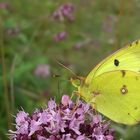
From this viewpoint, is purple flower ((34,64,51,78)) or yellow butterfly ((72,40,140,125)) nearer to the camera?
yellow butterfly ((72,40,140,125))

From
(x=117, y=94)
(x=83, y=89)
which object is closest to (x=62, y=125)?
(x=83, y=89)

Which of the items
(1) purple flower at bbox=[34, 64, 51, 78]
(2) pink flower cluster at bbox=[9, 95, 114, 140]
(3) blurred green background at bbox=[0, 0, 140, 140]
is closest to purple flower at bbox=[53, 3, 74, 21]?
(3) blurred green background at bbox=[0, 0, 140, 140]

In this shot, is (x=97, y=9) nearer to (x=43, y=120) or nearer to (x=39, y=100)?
(x=39, y=100)

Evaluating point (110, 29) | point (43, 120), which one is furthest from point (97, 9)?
point (43, 120)

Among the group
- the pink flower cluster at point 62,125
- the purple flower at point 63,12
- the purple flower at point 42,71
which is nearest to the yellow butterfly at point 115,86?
the pink flower cluster at point 62,125

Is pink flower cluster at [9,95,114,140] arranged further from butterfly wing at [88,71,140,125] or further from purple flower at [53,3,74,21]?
purple flower at [53,3,74,21]

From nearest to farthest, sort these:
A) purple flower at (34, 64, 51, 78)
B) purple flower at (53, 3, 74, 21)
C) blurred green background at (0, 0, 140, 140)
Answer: blurred green background at (0, 0, 140, 140), purple flower at (53, 3, 74, 21), purple flower at (34, 64, 51, 78)

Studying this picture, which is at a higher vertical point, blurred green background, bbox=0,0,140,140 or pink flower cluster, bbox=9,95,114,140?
blurred green background, bbox=0,0,140,140

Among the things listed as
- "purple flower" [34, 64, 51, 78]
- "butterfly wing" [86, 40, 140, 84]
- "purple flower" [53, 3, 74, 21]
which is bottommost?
"butterfly wing" [86, 40, 140, 84]
